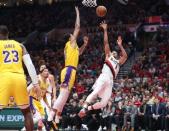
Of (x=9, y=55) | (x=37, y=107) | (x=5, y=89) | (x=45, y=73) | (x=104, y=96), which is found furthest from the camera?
(x=104, y=96)

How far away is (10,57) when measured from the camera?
9.81m

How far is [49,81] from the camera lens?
1330 cm

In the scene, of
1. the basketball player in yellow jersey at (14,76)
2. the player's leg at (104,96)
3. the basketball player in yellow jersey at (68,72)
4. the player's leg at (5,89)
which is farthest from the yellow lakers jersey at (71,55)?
the player's leg at (5,89)

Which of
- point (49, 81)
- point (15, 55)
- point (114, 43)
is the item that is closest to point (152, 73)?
point (114, 43)

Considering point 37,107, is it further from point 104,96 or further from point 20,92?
point 20,92

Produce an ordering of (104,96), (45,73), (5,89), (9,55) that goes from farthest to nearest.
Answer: (104,96), (45,73), (9,55), (5,89)

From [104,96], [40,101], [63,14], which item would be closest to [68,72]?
[40,101]

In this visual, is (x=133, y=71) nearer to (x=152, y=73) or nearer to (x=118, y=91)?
(x=152, y=73)

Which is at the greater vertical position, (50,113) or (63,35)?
(63,35)

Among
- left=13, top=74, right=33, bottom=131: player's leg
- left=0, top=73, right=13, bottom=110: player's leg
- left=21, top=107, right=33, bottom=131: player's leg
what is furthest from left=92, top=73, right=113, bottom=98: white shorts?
left=0, top=73, right=13, bottom=110: player's leg

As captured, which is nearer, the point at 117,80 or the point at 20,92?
the point at 20,92

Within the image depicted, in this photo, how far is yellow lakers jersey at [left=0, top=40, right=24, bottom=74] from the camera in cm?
981

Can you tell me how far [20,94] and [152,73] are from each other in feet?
58.2

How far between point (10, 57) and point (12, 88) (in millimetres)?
594
